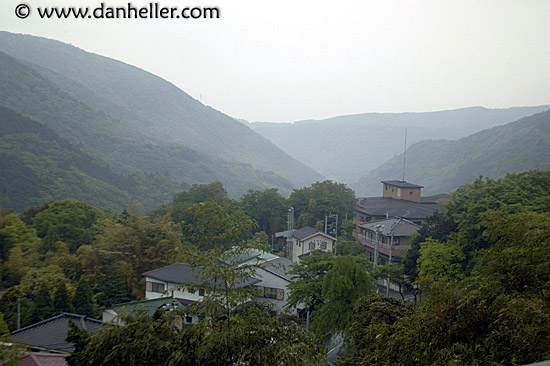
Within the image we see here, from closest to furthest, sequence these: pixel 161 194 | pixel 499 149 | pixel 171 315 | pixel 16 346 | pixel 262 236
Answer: pixel 16 346 < pixel 171 315 < pixel 262 236 < pixel 161 194 < pixel 499 149

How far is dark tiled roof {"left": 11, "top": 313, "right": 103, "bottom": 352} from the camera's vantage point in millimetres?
9602

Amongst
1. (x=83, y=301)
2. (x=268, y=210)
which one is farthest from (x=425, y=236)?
(x=268, y=210)

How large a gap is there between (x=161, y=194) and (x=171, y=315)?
57714 mm

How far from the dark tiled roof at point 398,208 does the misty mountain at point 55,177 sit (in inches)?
1196

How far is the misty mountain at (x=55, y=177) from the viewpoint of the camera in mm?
42037

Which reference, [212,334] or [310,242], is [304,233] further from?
[212,334]

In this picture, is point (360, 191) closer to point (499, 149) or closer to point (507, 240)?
point (499, 149)

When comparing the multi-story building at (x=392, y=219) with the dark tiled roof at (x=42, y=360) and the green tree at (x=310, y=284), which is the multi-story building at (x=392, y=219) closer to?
the green tree at (x=310, y=284)

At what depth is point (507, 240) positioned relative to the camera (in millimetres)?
7312

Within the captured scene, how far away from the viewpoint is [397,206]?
32.8 meters

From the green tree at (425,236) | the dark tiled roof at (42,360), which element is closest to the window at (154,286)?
the dark tiled roof at (42,360)

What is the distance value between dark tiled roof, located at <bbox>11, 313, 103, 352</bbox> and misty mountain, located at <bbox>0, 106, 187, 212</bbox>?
33.4 meters

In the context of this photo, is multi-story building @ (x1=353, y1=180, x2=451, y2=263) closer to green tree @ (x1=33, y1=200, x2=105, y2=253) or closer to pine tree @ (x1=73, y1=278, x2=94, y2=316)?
pine tree @ (x1=73, y1=278, x2=94, y2=316)

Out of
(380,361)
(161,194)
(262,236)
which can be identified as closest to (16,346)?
(380,361)
